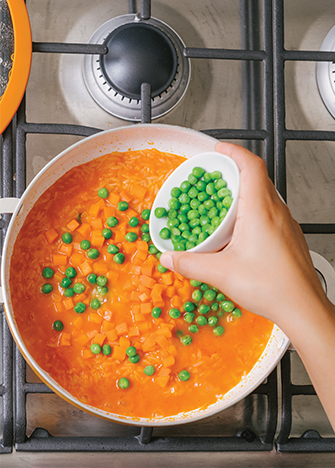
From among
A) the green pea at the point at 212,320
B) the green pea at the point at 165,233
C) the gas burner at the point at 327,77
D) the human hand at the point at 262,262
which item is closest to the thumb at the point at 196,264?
the human hand at the point at 262,262

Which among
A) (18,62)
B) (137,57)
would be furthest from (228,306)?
(18,62)

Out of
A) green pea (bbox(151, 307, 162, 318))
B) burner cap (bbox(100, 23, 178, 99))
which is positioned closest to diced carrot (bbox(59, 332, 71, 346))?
green pea (bbox(151, 307, 162, 318))

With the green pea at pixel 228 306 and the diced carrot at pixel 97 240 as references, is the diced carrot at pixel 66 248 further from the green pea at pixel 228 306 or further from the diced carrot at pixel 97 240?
the green pea at pixel 228 306

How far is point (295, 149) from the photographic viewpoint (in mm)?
1394

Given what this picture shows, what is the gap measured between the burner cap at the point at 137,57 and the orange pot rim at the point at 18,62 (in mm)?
211

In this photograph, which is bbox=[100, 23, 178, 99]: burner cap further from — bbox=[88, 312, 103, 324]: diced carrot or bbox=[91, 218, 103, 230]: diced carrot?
bbox=[88, 312, 103, 324]: diced carrot

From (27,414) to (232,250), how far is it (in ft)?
2.76

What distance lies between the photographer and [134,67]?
3.90 feet

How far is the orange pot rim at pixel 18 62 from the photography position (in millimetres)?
1124

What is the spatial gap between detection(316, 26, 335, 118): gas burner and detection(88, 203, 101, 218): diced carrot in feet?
2.67

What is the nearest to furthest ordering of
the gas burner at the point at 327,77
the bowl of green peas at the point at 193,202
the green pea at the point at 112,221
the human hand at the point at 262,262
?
the human hand at the point at 262,262 < the bowl of green peas at the point at 193,202 < the green pea at the point at 112,221 < the gas burner at the point at 327,77

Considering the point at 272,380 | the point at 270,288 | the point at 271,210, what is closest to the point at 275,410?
the point at 272,380

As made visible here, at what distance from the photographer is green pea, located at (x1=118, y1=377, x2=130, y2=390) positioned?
1103 mm

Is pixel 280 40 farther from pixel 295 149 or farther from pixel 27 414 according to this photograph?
pixel 27 414
